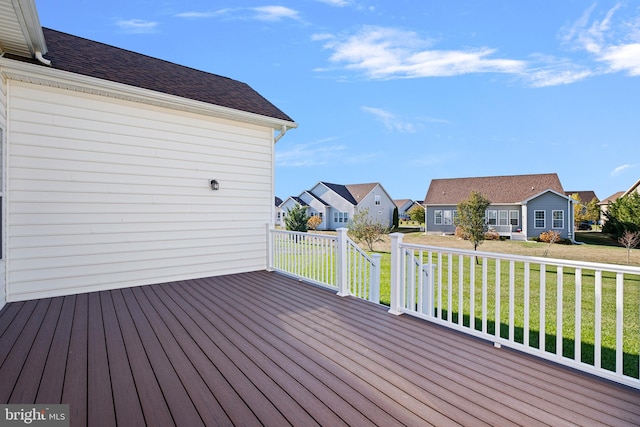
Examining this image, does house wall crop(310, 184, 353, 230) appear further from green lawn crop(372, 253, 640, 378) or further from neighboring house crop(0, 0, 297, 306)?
neighboring house crop(0, 0, 297, 306)

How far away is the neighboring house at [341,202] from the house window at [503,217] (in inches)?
361

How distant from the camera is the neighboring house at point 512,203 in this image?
1941 cm

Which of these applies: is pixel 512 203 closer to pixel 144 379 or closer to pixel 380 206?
pixel 380 206

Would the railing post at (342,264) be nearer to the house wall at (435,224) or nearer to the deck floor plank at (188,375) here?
the deck floor plank at (188,375)

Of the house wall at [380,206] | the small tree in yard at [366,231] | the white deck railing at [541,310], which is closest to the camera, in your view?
the white deck railing at [541,310]

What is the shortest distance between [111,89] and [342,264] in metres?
4.28

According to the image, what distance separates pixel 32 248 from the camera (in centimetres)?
408

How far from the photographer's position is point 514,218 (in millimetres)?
20906

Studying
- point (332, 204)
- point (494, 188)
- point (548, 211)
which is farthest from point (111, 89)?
point (332, 204)

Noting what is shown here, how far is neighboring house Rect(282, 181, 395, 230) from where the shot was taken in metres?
27.9

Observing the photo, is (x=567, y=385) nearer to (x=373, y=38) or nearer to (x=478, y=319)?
(x=478, y=319)

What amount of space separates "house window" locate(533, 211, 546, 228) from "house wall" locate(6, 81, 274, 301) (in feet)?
67.9

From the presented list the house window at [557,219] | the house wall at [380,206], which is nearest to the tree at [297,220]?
the house wall at [380,206]

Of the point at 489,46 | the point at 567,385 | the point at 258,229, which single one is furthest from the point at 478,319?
the point at 489,46
